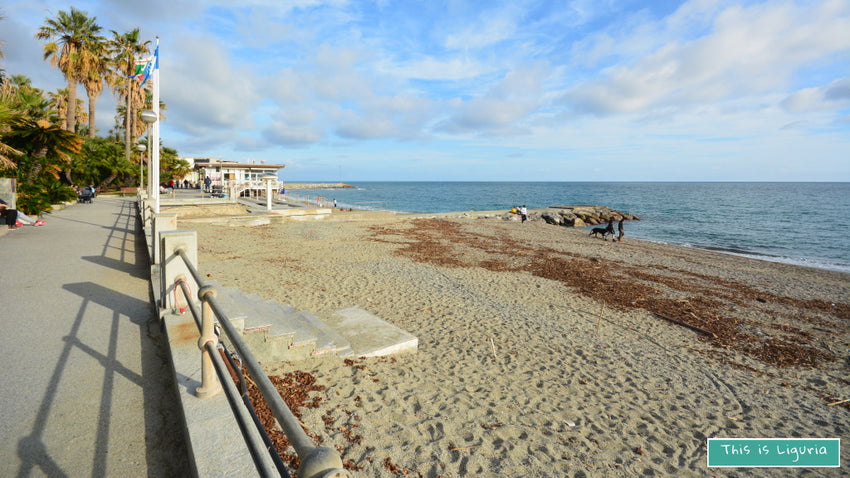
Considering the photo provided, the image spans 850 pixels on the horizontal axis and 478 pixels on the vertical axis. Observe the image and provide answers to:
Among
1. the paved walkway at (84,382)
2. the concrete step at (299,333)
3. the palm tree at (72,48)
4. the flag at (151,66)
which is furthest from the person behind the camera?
the palm tree at (72,48)

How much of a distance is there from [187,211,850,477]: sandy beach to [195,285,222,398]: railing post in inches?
44.7

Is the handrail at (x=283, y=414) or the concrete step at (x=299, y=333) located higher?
the handrail at (x=283, y=414)

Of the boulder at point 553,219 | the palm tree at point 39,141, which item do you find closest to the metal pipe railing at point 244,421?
the palm tree at point 39,141

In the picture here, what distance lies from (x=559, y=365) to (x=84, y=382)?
5.78m

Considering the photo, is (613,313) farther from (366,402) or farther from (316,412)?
(316,412)

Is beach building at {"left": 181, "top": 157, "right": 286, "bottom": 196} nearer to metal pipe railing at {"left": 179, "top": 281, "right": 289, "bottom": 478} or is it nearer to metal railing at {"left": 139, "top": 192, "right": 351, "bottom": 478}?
metal railing at {"left": 139, "top": 192, "right": 351, "bottom": 478}

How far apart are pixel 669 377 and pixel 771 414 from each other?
119 cm

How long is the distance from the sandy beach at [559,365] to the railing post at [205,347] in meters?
1.14

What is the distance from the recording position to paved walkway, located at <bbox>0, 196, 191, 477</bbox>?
2.75m

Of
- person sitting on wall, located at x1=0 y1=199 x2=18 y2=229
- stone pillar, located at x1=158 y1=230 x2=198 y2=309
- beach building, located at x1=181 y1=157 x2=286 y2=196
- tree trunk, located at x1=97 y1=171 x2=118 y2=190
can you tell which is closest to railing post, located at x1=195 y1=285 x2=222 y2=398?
stone pillar, located at x1=158 y1=230 x2=198 y2=309

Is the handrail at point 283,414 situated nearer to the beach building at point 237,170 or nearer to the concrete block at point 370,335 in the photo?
the concrete block at point 370,335

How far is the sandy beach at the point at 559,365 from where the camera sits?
13.2ft

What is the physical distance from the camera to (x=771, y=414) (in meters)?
5.23

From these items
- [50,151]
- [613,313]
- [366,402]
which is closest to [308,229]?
[50,151]
